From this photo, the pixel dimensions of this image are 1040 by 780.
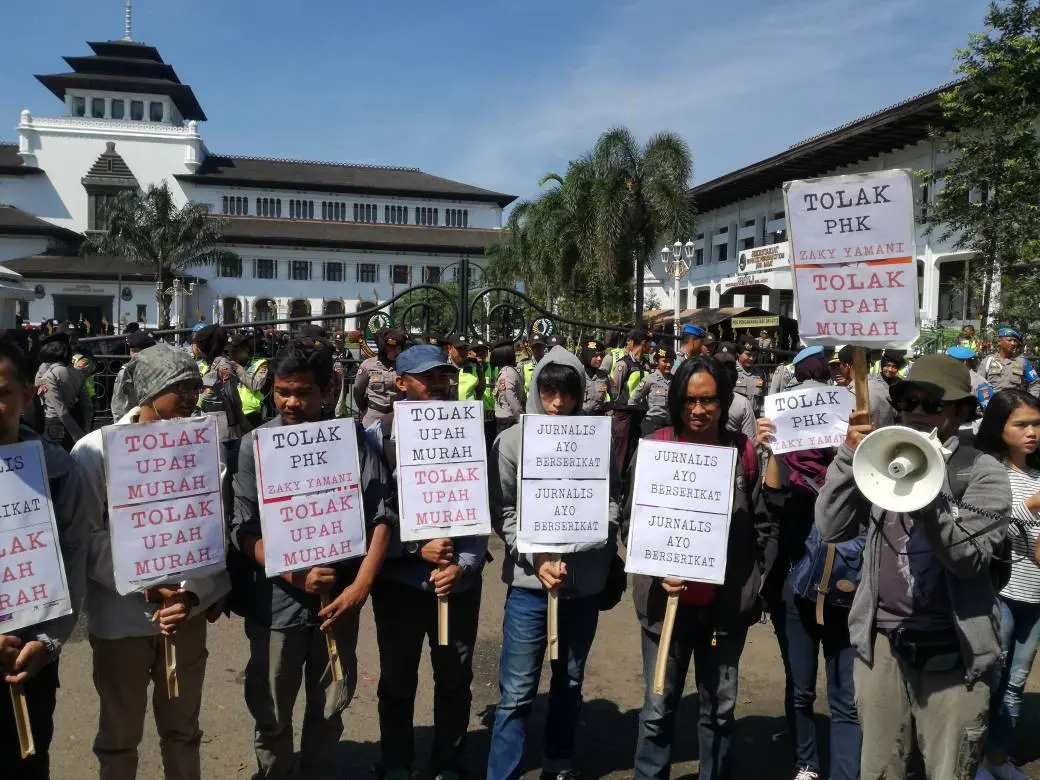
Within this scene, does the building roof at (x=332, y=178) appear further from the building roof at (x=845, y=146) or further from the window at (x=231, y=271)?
the building roof at (x=845, y=146)

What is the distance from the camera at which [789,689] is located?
3.79 meters

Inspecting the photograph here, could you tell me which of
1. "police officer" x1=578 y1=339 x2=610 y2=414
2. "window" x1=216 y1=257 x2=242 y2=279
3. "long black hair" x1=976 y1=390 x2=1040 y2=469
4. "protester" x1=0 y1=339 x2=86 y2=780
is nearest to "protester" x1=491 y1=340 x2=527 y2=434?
"police officer" x1=578 y1=339 x2=610 y2=414

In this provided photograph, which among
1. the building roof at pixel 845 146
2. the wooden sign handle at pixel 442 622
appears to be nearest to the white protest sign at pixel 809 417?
the wooden sign handle at pixel 442 622

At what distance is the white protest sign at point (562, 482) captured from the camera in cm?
347

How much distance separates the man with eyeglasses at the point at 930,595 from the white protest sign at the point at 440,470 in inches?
54.7

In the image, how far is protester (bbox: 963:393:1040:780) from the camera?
10.8 feet

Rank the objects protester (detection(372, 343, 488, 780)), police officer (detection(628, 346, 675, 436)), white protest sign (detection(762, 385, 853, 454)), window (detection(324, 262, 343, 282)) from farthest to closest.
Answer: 1. window (detection(324, 262, 343, 282))
2. police officer (detection(628, 346, 675, 436))
3. white protest sign (detection(762, 385, 853, 454))
4. protester (detection(372, 343, 488, 780))

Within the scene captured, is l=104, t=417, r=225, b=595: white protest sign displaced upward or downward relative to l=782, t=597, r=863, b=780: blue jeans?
upward

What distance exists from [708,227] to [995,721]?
3835cm

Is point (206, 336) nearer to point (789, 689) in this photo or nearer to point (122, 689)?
point (122, 689)

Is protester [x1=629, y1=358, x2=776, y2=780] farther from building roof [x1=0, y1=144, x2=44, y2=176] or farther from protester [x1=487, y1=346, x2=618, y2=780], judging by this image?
building roof [x1=0, y1=144, x2=44, y2=176]

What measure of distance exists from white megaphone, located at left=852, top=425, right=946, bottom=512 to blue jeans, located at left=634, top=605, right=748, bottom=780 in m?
1.00

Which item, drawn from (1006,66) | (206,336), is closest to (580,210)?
(1006,66)

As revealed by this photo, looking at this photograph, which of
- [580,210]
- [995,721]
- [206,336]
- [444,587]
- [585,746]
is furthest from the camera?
[580,210]
